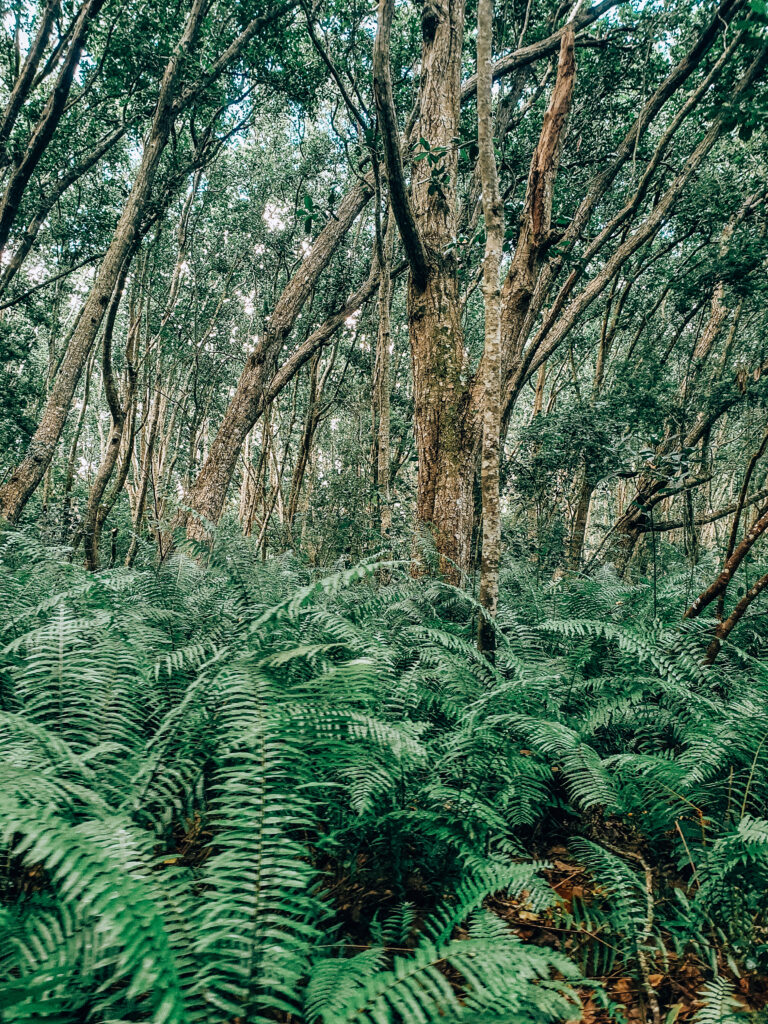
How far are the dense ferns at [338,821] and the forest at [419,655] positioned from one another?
0.02 meters

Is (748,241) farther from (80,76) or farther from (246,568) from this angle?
(80,76)

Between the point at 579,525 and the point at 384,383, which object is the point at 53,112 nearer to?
the point at 384,383

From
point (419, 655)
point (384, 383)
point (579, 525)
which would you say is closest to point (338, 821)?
point (419, 655)

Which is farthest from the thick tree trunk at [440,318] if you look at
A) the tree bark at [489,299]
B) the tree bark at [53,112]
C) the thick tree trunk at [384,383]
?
the tree bark at [53,112]

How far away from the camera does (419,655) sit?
318 centimetres

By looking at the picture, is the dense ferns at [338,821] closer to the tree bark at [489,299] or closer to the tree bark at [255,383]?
the tree bark at [489,299]

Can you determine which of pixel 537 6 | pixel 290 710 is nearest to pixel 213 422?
pixel 537 6

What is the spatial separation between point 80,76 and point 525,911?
42.8ft

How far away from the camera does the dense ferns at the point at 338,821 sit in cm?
108

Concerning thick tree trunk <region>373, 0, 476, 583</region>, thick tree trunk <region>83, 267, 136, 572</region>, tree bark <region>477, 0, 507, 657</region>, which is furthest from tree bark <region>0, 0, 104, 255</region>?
tree bark <region>477, 0, 507, 657</region>

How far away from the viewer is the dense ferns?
1.08 m

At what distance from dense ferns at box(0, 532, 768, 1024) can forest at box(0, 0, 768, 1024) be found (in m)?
0.02

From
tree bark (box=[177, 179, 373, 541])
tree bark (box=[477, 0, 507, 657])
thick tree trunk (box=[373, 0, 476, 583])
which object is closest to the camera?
tree bark (box=[477, 0, 507, 657])

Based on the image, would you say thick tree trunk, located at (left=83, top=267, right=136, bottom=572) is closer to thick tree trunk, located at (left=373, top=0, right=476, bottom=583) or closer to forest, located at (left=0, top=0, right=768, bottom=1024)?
forest, located at (left=0, top=0, right=768, bottom=1024)
